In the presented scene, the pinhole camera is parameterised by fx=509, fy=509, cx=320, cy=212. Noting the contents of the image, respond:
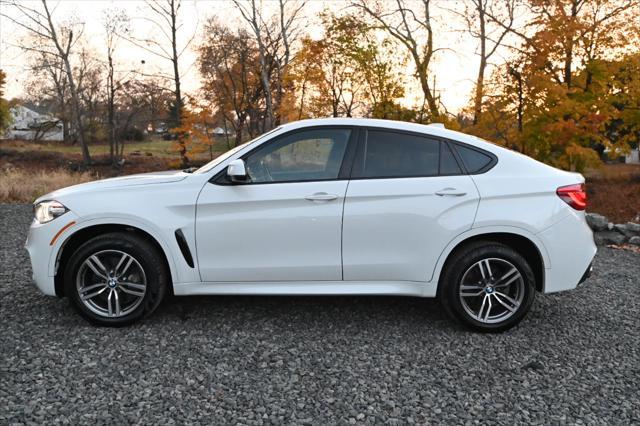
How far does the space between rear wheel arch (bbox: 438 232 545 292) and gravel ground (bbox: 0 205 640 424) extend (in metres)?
0.51

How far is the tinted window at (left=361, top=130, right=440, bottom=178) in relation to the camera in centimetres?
396

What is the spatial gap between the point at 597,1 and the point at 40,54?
1005 inches

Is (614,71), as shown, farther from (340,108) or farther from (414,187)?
(414,187)

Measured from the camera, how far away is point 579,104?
12.8 metres

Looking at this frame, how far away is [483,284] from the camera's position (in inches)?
156

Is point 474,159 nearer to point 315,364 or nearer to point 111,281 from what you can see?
point 315,364

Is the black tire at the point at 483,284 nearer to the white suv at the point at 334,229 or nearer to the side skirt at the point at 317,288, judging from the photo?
the white suv at the point at 334,229

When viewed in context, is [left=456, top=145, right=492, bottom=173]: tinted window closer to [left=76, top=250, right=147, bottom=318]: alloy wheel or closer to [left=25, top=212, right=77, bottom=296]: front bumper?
[left=76, top=250, right=147, bottom=318]: alloy wheel

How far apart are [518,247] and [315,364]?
1.89 m

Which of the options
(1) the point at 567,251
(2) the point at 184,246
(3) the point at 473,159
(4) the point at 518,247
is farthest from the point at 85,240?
(1) the point at 567,251

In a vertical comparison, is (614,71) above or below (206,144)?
above

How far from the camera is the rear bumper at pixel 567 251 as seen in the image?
3.90m

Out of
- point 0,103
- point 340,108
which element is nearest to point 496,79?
point 340,108

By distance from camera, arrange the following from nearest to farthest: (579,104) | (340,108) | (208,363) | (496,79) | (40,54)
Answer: (208,363), (579,104), (496,79), (340,108), (40,54)
